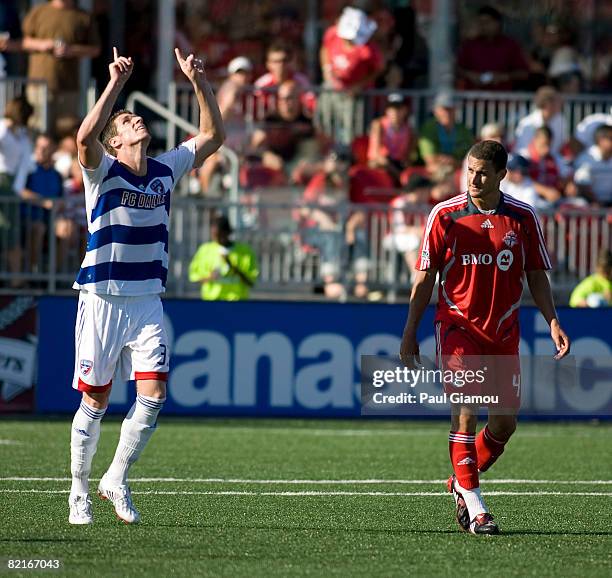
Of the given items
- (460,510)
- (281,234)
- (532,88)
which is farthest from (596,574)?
(532,88)

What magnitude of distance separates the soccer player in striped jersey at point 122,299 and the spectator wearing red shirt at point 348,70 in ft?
36.6

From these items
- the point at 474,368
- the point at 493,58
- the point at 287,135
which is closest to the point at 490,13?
the point at 493,58

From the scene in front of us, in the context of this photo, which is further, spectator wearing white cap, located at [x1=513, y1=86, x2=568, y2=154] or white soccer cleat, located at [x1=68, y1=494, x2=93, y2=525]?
spectator wearing white cap, located at [x1=513, y1=86, x2=568, y2=154]

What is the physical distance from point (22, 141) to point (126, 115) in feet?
31.7

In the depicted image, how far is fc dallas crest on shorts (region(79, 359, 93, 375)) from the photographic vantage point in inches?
316

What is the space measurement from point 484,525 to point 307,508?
1430mm

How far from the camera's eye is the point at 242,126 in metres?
18.9

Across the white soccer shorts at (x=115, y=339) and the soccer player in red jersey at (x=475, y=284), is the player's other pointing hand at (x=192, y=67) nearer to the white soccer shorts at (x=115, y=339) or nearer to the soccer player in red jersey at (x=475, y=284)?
the white soccer shorts at (x=115, y=339)

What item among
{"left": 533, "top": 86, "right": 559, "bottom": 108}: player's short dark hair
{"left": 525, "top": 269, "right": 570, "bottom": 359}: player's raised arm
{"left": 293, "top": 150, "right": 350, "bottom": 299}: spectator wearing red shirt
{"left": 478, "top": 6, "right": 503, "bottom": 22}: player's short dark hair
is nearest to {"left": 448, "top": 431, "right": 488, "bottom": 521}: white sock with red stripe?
{"left": 525, "top": 269, "right": 570, "bottom": 359}: player's raised arm

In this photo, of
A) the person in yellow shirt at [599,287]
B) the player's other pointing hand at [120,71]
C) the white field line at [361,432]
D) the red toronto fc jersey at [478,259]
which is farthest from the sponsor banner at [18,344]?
the red toronto fc jersey at [478,259]

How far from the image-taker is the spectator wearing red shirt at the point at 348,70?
1923cm

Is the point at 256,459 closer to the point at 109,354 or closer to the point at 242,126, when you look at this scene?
the point at 109,354

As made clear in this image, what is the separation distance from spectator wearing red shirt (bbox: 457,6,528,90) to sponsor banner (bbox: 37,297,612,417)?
19.6 ft

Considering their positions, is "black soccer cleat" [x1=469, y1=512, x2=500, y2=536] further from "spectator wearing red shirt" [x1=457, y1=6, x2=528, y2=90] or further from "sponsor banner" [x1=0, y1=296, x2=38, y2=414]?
"spectator wearing red shirt" [x1=457, y1=6, x2=528, y2=90]
